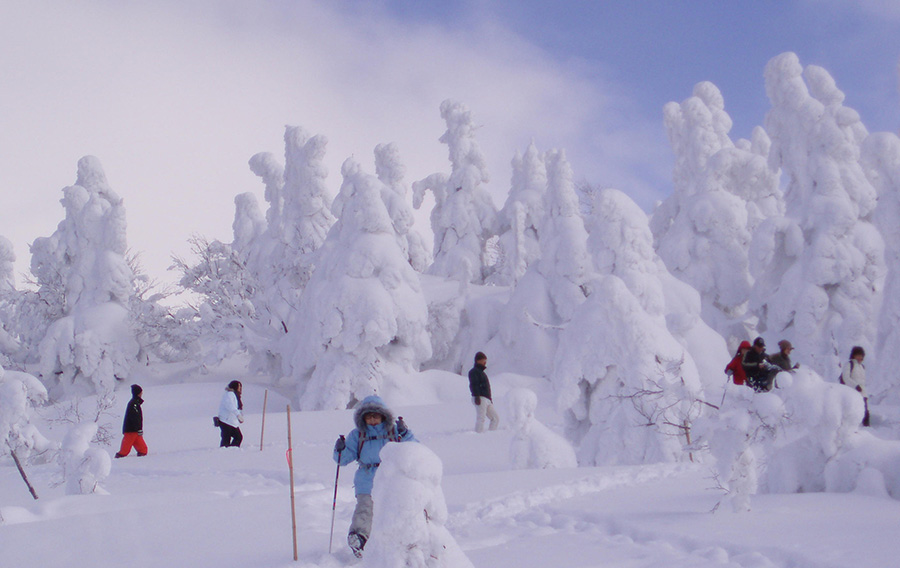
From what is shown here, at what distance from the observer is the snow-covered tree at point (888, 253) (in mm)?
15766

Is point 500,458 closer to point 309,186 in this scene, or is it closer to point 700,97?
point 309,186

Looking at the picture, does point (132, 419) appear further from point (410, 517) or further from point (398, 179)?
point (398, 179)

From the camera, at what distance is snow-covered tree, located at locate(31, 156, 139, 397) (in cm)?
2597

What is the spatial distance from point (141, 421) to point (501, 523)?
364 inches

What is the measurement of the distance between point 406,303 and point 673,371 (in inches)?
445

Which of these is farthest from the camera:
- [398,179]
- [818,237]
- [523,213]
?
[398,179]

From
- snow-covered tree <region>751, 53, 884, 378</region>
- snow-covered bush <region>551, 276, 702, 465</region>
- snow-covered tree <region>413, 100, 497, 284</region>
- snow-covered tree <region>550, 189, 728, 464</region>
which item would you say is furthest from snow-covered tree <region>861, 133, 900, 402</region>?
snow-covered tree <region>413, 100, 497, 284</region>

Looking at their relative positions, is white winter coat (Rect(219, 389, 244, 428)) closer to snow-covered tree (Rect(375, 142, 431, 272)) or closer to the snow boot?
the snow boot

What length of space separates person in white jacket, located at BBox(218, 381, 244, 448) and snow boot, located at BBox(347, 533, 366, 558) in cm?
852

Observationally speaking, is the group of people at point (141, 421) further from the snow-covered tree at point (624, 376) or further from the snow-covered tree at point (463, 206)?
the snow-covered tree at point (463, 206)

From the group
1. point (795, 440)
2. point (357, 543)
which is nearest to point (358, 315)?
point (795, 440)

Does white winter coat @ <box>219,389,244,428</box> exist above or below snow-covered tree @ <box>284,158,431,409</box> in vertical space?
below

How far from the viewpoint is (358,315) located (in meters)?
20.8

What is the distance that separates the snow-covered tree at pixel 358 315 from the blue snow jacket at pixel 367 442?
46.6 ft
